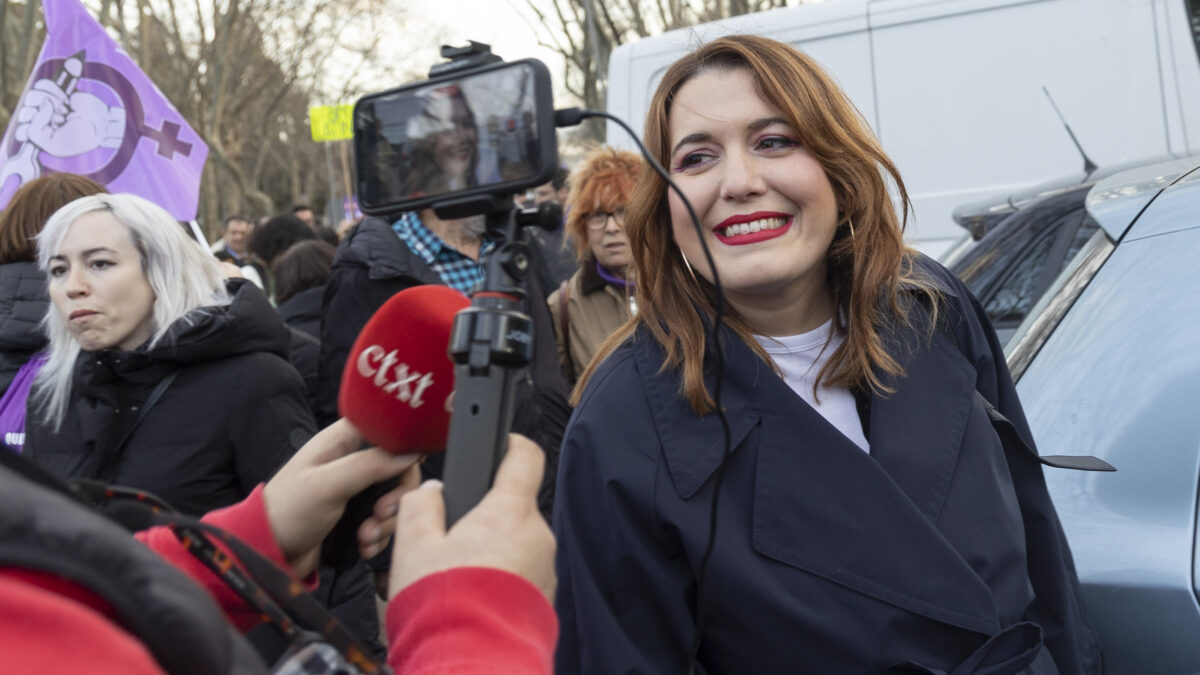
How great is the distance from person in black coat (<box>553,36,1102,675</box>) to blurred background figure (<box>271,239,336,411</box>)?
3048 millimetres

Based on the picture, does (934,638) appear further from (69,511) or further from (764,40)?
(69,511)

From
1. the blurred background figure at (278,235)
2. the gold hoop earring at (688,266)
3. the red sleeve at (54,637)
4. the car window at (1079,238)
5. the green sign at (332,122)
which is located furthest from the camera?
the green sign at (332,122)

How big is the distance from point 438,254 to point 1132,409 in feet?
8.42

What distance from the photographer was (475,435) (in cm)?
106

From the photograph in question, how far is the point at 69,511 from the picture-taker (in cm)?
76

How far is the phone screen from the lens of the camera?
1182mm

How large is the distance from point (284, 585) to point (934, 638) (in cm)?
103

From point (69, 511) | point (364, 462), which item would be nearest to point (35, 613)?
point (69, 511)

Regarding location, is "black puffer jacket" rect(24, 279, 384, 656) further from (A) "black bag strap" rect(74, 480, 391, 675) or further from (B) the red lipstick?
(A) "black bag strap" rect(74, 480, 391, 675)

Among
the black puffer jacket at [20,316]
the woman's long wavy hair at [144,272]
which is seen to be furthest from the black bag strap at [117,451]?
the black puffer jacket at [20,316]

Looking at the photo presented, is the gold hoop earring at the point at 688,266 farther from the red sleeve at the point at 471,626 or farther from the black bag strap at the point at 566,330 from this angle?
the black bag strap at the point at 566,330

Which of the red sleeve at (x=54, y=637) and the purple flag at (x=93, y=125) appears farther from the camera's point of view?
the purple flag at (x=93, y=125)

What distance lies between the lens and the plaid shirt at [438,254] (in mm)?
3967

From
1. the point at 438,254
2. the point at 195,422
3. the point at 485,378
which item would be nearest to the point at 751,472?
the point at 485,378
